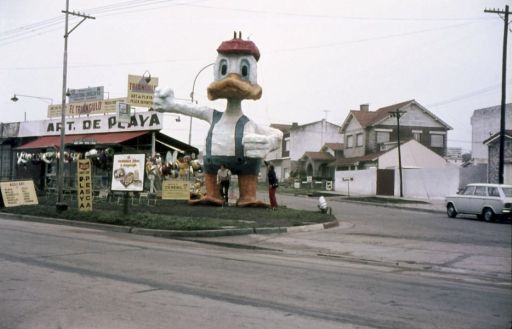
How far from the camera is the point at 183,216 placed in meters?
18.3

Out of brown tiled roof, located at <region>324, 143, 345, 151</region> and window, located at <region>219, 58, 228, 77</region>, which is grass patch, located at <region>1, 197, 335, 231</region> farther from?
brown tiled roof, located at <region>324, 143, 345, 151</region>

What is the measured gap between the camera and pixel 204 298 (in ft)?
23.0

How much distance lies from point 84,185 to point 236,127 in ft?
18.5

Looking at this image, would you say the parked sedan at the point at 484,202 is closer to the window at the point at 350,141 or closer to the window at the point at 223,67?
the window at the point at 223,67

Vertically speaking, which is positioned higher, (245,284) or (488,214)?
(488,214)

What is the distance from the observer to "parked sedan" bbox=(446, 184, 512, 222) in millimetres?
21892

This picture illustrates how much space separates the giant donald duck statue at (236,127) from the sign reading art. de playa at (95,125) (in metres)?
9.56

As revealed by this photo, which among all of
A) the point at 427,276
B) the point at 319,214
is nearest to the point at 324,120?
the point at 319,214

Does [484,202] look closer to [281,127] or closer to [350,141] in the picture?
[350,141]

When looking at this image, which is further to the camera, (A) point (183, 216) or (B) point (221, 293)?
(A) point (183, 216)

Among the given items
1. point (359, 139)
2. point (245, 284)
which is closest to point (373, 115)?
point (359, 139)

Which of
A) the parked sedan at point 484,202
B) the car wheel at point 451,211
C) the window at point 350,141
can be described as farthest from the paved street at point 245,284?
the window at point 350,141

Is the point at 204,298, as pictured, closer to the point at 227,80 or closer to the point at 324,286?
the point at 324,286

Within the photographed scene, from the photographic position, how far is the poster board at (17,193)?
22.0 meters
